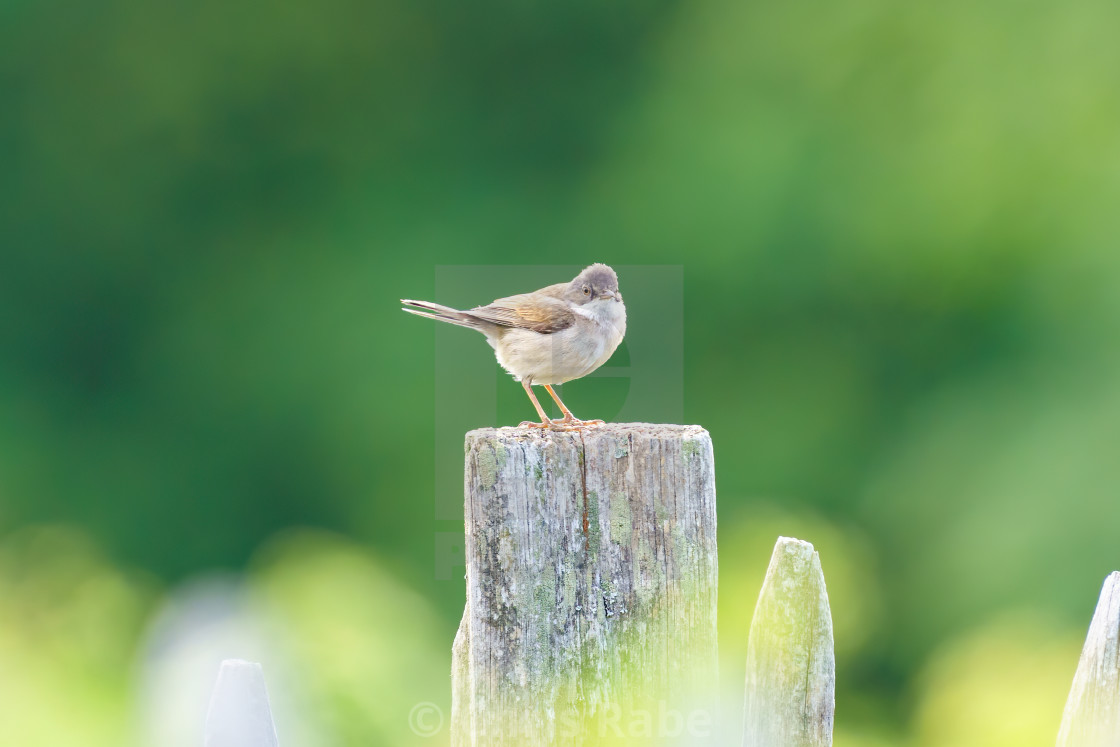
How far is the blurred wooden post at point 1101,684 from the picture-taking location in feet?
6.45

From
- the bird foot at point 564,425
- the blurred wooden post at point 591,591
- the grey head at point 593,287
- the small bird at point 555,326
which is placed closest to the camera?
the blurred wooden post at point 591,591

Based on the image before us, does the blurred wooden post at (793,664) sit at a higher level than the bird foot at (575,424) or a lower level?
lower

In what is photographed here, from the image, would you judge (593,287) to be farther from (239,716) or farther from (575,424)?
(239,716)

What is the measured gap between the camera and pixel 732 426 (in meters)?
5.40

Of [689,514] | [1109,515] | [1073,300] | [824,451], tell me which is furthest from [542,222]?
[689,514]

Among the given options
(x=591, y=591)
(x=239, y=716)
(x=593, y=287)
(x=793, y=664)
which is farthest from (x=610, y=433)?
(x=593, y=287)

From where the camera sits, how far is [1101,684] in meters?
1.98

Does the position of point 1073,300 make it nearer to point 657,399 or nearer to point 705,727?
point 657,399

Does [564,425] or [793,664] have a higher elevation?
[564,425]

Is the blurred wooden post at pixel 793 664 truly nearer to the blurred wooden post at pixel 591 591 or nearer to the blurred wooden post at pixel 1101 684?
the blurred wooden post at pixel 591 591

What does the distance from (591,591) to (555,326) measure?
1811mm

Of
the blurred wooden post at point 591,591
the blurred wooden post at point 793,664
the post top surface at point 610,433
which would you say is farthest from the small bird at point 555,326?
the blurred wooden post at point 793,664

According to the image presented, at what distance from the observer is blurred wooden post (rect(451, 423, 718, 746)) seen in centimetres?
212

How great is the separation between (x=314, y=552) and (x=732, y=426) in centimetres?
221
